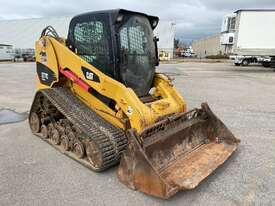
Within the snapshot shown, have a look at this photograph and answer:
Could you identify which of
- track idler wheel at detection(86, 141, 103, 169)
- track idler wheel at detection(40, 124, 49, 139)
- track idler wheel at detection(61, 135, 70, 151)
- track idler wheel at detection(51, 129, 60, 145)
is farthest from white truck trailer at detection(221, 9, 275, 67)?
track idler wheel at detection(86, 141, 103, 169)

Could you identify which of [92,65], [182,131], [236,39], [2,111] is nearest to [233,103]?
[182,131]

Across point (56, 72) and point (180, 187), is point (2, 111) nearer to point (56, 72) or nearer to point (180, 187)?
point (56, 72)

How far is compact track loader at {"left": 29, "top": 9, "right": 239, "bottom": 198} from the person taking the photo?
11.7ft

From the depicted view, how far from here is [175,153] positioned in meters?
4.05

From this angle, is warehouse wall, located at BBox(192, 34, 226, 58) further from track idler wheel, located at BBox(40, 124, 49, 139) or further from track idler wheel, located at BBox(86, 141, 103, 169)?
track idler wheel, located at BBox(86, 141, 103, 169)

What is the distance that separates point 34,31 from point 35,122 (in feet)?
164

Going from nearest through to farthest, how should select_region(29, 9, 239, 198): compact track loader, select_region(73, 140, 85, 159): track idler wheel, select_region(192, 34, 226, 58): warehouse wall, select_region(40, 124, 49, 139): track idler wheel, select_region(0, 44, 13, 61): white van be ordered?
select_region(29, 9, 239, 198): compact track loader, select_region(73, 140, 85, 159): track idler wheel, select_region(40, 124, 49, 139): track idler wheel, select_region(0, 44, 13, 61): white van, select_region(192, 34, 226, 58): warehouse wall

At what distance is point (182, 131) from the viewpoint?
423 cm

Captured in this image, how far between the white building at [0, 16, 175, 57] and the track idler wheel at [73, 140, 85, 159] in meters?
44.6

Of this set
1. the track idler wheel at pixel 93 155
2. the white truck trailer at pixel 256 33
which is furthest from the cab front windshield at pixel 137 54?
the white truck trailer at pixel 256 33

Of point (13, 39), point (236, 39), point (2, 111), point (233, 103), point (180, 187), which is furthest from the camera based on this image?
point (13, 39)

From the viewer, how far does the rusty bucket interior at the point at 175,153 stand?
324cm

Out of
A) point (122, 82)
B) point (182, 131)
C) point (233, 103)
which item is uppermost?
point (122, 82)

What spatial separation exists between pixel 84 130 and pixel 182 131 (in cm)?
144
